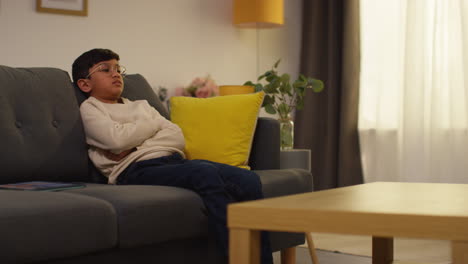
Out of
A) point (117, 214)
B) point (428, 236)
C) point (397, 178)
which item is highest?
point (428, 236)

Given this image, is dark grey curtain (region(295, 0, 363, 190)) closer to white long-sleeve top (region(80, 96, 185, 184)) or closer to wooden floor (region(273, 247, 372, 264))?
wooden floor (region(273, 247, 372, 264))

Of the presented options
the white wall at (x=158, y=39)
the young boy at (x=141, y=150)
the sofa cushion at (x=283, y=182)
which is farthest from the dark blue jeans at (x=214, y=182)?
the white wall at (x=158, y=39)

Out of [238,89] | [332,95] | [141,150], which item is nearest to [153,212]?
[141,150]

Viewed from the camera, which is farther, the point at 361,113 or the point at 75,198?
the point at 361,113

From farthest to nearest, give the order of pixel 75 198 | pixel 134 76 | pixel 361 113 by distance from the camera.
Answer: pixel 361 113 → pixel 134 76 → pixel 75 198

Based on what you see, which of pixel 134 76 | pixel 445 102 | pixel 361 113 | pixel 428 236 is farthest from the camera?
pixel 361 113

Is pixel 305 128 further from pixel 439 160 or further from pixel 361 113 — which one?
pixel 439 160

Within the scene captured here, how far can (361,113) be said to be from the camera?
489 centimetres

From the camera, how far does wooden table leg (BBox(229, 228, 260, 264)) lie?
1383mm

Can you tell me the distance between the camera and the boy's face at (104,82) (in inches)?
110

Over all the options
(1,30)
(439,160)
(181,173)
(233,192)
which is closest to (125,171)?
(181,173)

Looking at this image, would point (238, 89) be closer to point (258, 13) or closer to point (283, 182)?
point (258, 13)

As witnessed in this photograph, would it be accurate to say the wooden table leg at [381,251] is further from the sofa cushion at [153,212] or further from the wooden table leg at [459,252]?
the wooden table leg at [459,252]

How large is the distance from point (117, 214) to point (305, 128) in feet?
10.6
